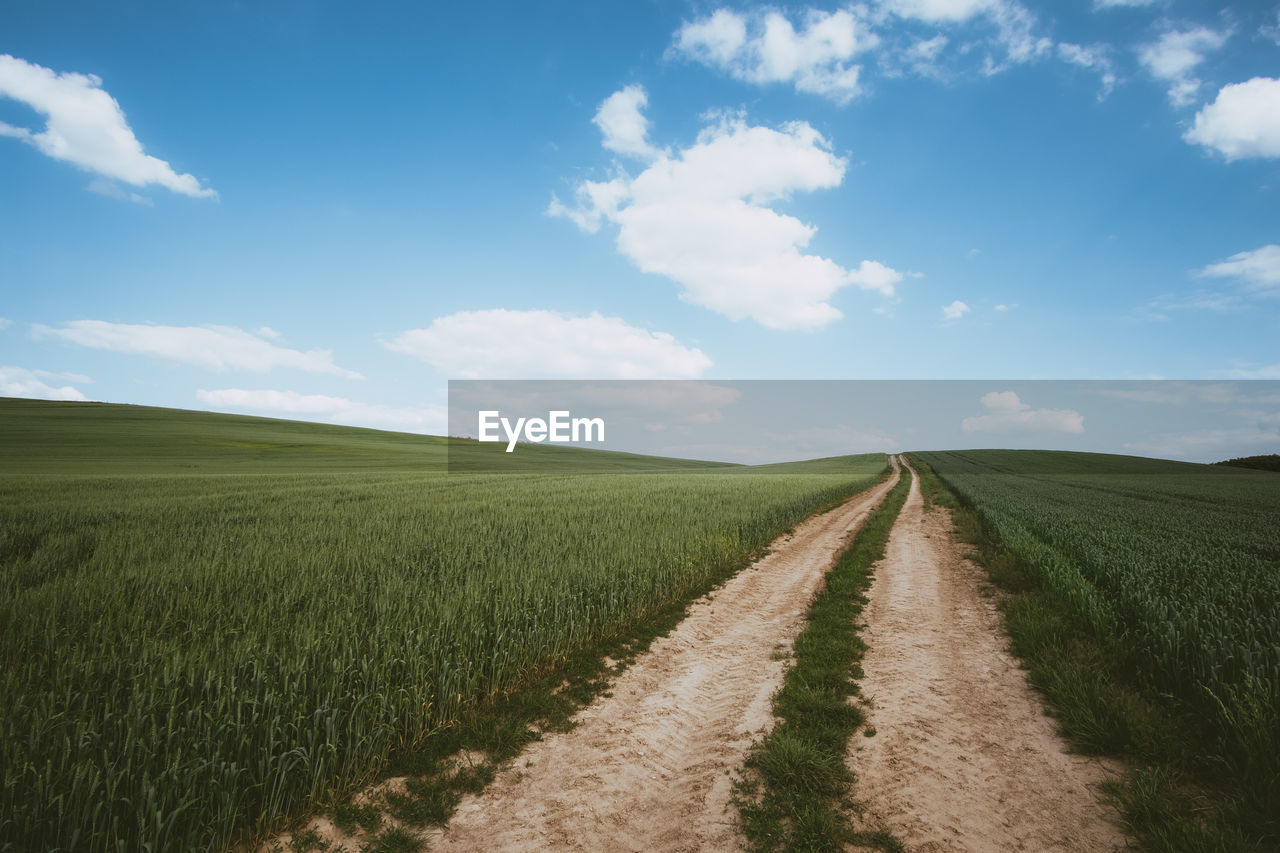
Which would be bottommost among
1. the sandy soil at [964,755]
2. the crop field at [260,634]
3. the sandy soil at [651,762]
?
the sandy soil at [651,762]

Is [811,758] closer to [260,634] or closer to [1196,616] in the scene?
[1196,616]

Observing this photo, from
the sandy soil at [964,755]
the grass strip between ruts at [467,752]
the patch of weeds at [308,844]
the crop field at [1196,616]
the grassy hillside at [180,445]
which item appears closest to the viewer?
the patch of weeds at [308,844]

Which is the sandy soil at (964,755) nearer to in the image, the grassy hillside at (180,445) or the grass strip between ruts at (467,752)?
the grass strip between ruts at (467,752)

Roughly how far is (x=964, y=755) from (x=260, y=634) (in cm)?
749

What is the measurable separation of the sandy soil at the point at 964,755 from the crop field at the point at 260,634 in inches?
153

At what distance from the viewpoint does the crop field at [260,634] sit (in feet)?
10.9

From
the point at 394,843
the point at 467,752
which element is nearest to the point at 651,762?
the point at 467,752

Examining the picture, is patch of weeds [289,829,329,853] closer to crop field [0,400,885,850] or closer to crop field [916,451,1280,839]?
crop field [0,400,885,850]

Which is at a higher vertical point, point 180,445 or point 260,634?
point 180,445

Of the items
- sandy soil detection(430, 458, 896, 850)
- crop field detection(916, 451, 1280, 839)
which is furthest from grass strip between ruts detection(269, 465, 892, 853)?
crop field detection(916, 451, 1280, 839)

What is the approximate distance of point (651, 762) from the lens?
4711 mm

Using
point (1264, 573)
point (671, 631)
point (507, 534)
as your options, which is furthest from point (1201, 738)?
point (507, 534)

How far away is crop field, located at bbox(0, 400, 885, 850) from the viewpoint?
131 inches

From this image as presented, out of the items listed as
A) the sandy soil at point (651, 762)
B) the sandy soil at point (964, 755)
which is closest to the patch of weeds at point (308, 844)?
the sandy soil at point (651, 762)
